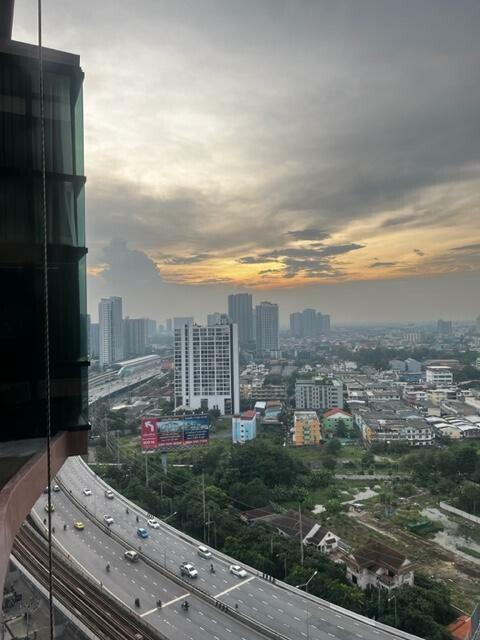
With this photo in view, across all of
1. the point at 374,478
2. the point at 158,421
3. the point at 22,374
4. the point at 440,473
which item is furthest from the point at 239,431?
→ the point at 22,374

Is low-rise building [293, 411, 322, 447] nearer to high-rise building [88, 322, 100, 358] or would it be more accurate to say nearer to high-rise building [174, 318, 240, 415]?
high-rise building [174, 318, 240, 415]

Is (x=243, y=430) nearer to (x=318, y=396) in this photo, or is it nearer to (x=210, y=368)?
(x=210, y=368)

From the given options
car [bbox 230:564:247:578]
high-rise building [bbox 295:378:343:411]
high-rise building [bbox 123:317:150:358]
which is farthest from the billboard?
high-rise building [bbox 123:317:150:358]

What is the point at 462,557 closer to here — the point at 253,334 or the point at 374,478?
the point at 374,478

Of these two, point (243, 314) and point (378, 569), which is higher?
point (243, 314)

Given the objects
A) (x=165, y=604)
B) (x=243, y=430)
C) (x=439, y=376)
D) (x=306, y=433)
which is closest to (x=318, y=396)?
(x=306, y=433)

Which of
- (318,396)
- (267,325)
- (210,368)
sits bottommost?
(318,396)
